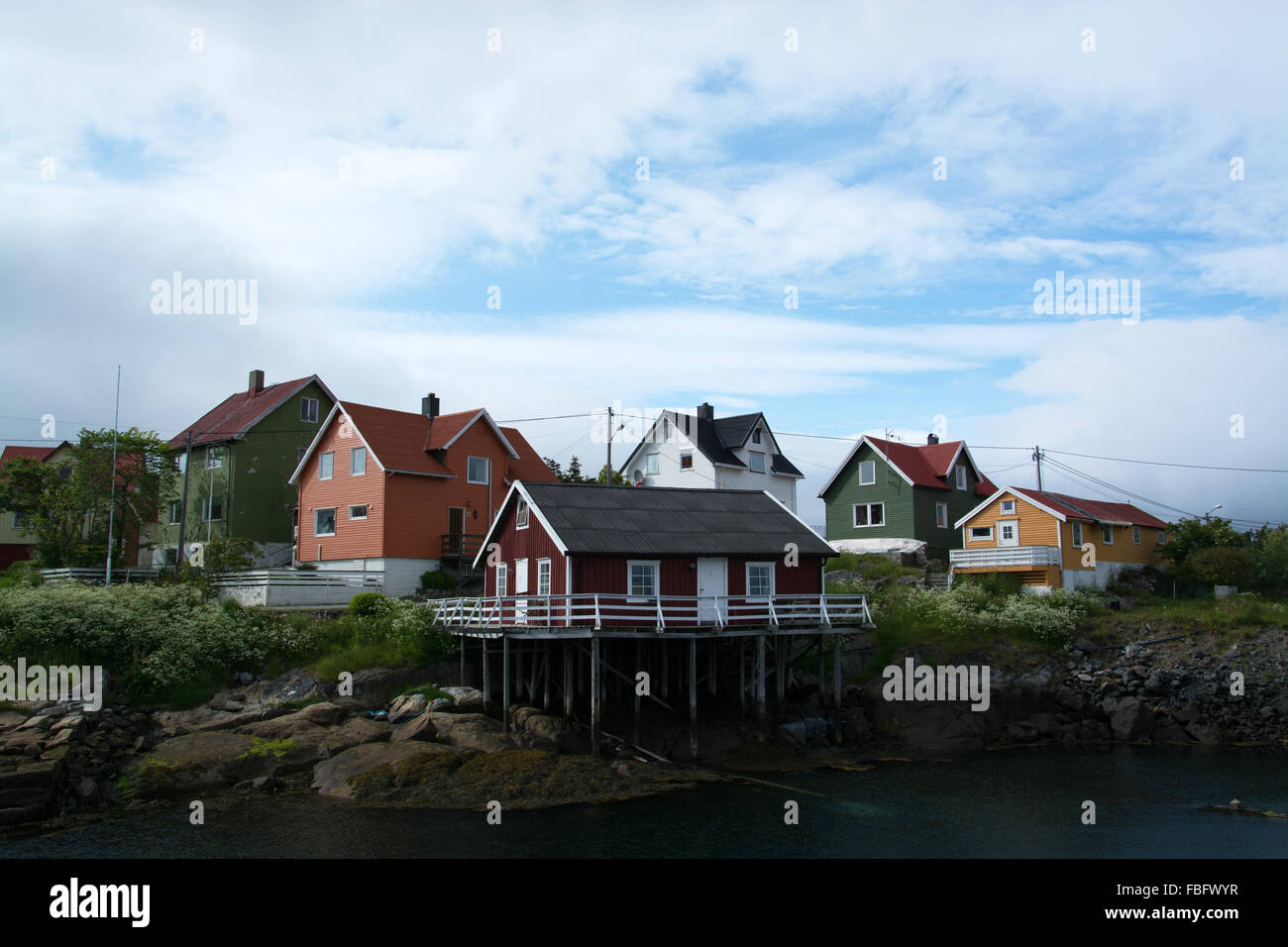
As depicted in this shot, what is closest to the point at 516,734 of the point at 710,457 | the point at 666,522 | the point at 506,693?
the point at 506,693

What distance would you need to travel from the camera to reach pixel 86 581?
38.9 metres

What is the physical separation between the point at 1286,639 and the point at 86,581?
46.9 metres

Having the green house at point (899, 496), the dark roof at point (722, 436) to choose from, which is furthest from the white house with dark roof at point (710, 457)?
the green house at point (899, 496)

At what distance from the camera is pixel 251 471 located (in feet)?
159

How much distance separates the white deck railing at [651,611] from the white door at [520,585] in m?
0.05

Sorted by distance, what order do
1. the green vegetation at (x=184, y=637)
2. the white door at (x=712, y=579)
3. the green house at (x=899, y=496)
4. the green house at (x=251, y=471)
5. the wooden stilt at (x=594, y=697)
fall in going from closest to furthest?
the wooden stilt at (x=594, y=697) → the green vegetation at (x=184, y=637) → the white door at (x=712, y=579) → the green house at (x=251, y=471) → the green house at (x=899, y=496)

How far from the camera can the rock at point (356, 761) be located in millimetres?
24891

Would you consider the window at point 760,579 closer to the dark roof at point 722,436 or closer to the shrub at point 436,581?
the shrub at point 436,581

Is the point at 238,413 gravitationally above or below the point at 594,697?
above

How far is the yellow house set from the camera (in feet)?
143

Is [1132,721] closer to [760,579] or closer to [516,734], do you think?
[760,579]

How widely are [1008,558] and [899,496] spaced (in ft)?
28.5
